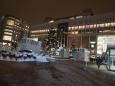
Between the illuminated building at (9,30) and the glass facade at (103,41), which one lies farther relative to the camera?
the illuminated building at (9,30)

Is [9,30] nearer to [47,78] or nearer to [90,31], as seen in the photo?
[90,31]

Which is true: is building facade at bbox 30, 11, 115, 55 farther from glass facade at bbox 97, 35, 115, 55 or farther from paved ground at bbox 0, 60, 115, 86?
paved ground at bbox 0, 60, 115, 86

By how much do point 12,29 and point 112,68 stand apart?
414ft

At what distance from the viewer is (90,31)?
98.6 metres

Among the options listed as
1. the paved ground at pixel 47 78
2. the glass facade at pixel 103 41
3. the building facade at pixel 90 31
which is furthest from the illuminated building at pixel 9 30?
the paved ground at pixel 47 78

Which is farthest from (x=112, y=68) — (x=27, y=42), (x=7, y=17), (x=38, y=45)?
(x=7, y=17)

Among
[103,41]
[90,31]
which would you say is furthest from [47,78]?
[90,31]

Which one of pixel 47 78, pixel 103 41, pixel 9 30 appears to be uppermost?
pixel 9 30

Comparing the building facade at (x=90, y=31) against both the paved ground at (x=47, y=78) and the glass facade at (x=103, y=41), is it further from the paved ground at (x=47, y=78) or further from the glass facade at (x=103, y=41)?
the paved ground at (x=47, y=78)

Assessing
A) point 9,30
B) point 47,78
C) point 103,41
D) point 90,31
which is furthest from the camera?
point 9,30

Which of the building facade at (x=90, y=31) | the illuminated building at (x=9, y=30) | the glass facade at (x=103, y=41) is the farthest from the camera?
the illuminated building at (x=9, y=30)

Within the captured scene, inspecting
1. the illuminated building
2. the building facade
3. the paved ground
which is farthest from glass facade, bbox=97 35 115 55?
the paved ground

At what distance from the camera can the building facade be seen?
9038cm

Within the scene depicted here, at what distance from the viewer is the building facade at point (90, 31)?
90.4 metres
